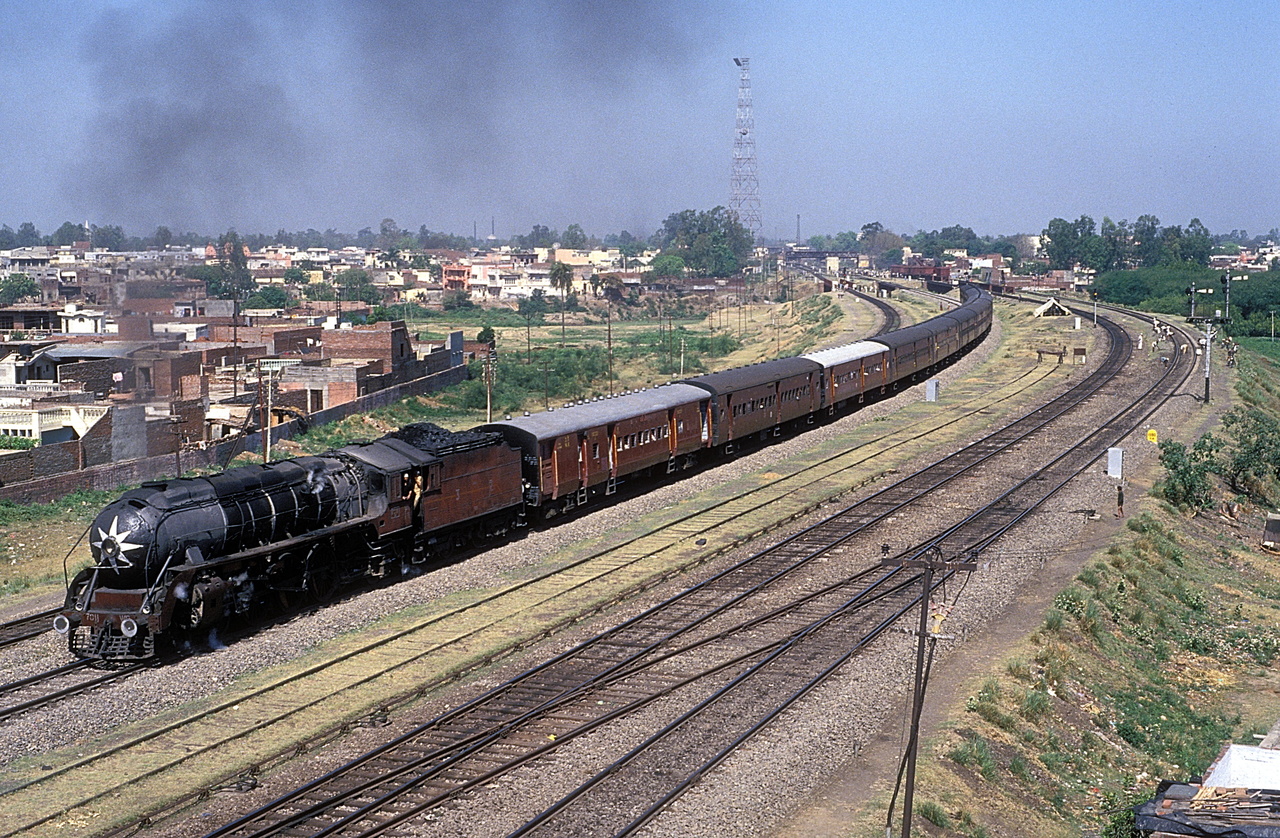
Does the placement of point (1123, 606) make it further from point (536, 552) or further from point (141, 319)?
point (141, 319)

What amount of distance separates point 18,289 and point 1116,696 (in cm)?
13485

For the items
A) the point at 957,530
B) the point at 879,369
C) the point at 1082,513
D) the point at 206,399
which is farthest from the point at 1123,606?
the point at 206,399

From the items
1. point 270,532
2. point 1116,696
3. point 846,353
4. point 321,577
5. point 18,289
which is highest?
point 18,289

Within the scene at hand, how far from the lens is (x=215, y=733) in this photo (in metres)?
17.3

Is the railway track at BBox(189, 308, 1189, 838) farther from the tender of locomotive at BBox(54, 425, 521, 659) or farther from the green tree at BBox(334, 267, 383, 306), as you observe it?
the green tree at BBox(334, 267, 383, 306)

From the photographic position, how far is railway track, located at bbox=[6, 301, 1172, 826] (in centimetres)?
1547

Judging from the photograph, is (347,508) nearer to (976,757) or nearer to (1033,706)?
(976,757)

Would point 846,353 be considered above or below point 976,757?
above

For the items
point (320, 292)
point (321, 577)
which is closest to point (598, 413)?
point (321, 577)

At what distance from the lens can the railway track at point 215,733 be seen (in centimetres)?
1547

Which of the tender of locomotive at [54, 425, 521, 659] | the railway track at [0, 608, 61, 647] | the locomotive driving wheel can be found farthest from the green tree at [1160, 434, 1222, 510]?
the railway track at [0, 608, 61, 647]

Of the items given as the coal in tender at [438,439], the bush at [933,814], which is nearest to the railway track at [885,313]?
the coal in tender at [438,439]

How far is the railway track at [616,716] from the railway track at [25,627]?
8.92m

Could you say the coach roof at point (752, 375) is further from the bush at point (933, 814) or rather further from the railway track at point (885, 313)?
the railway track at point (885, 313)
